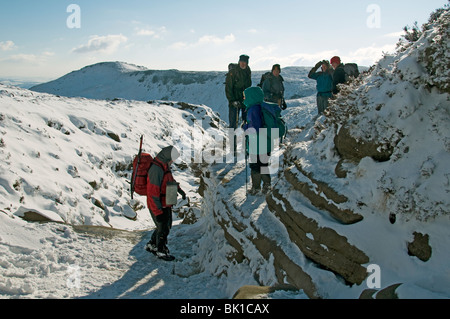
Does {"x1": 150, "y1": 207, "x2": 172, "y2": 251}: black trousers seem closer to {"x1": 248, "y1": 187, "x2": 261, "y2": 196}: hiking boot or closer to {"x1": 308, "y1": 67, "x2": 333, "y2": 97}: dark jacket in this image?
{"x1": 248, "y1": 187, "x2": 261, "y2": 196}: hiking boot

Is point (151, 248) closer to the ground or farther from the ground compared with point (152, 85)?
closer to the ground

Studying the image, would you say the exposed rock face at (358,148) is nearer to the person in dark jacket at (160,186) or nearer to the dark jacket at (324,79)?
the person in dark jacket at (160,186)

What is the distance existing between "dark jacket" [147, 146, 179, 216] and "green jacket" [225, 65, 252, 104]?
4.15 metres

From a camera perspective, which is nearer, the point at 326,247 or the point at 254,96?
the point at 326,247

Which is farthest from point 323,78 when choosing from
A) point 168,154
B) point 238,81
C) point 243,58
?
point 168,154

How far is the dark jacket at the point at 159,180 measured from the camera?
246 inches

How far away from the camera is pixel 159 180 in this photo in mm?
6270

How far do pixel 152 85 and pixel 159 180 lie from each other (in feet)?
213

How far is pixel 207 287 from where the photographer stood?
226 inches

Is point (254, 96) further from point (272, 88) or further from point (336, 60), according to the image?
point (336, 60)
